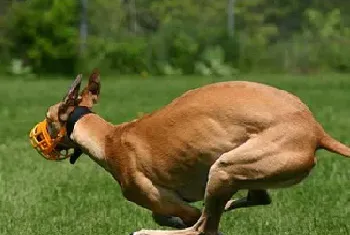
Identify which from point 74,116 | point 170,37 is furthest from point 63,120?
point 170,37

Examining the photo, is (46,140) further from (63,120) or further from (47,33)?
(47,33)

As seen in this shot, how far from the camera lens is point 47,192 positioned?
30.7ft

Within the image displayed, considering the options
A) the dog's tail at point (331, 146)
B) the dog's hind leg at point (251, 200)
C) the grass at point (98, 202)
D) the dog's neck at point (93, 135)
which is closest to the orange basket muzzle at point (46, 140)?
the dog's neck at point (93, 135)

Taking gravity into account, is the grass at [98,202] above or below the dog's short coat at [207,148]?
below

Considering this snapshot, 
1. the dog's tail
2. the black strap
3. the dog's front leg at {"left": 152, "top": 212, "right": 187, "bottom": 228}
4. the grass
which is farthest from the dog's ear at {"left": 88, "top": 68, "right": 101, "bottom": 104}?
the dog's tail

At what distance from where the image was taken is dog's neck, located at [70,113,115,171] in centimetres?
645

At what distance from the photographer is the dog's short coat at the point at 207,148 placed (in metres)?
5.72

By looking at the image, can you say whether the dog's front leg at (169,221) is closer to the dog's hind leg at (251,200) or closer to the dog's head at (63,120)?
the dog's hind leg at (251,200)

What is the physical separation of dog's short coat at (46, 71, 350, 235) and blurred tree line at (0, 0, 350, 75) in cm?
2533

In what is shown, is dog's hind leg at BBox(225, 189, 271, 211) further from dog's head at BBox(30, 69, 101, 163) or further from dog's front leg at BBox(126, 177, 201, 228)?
dog's head at BBox(30, 69, 101, 163)

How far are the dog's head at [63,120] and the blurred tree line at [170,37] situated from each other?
81.6 feet

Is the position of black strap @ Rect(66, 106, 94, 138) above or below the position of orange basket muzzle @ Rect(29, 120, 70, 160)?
above

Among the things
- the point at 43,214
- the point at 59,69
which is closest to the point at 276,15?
the point at 59,69

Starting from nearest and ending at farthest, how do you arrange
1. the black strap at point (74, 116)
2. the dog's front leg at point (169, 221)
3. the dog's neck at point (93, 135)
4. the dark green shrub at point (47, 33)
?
the dog's front leg at point (169, 221), the dog's neck at point (93, 135), the black strap at point (74, 116), the dark green shrub at point (47, 33)
